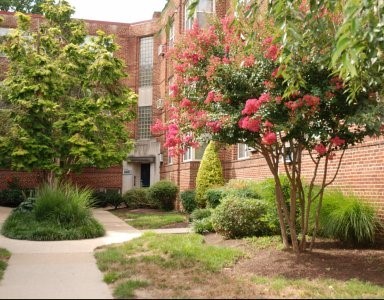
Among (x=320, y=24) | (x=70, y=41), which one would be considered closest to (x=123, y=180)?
(x=70, y=41)

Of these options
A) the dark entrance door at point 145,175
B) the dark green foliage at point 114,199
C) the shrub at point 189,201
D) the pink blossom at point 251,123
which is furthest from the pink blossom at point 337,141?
the dark entrance door at point 145,175

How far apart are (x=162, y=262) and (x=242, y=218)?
3175 mm

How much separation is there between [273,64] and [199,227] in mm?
5691

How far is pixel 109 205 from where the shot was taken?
1009 inches

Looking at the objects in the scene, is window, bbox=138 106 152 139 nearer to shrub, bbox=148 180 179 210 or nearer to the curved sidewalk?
shrub, bbox=148 180 179 210

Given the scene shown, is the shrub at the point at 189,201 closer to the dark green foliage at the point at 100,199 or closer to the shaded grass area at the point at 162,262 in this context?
the dark green foliage at the point at 100,199

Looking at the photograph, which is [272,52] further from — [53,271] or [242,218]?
[53,271]

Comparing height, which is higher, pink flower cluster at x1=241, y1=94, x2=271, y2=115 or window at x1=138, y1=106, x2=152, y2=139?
window at x1=138, y1=106, x2=152, y2=139

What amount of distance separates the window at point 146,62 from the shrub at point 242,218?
18.6m

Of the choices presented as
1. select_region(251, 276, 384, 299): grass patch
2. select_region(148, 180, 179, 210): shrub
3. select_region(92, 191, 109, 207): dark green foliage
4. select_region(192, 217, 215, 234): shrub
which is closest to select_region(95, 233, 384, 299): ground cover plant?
select_region(251, 276, 384, 299): grass patch

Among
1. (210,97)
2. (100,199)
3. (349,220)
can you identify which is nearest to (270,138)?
(210,97)

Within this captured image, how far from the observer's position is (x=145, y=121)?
29.1 meters

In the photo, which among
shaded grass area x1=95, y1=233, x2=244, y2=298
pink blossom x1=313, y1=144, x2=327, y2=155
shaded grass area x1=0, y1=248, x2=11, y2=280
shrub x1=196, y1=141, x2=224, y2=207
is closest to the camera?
shaded grass area x1=95, y1=233, x2=244, y2=298

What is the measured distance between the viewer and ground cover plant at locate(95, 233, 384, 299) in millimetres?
6281
